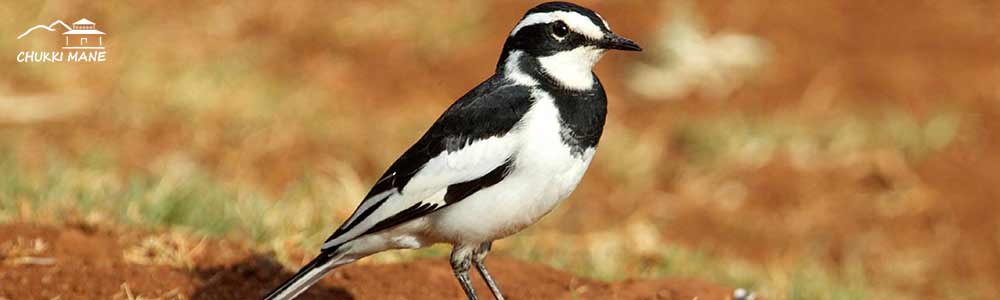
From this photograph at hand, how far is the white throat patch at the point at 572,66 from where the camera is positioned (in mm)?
5098

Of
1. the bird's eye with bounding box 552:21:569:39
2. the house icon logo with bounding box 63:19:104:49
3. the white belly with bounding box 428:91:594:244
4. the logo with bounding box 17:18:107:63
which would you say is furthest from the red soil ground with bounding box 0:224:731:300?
the house icon logo with bounding box 63:19:104:49

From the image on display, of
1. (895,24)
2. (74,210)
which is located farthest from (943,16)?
(74,210)

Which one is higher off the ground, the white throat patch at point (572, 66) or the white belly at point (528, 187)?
the white throat patch at point (572, 66)

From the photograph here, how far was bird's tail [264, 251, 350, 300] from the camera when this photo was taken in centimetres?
521

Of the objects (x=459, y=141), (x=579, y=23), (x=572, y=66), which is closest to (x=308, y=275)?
(x=459, y=141)

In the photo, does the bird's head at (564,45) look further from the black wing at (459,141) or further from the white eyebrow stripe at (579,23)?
the black wing at (459,141)

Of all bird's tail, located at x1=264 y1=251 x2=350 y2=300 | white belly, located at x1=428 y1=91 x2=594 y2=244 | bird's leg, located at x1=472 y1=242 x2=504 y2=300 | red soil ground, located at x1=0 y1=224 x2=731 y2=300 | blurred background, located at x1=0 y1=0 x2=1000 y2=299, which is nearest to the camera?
white belly, located at x1=428 y1=91 x2=594 y2=244

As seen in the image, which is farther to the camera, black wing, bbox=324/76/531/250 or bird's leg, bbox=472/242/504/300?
bird's leg, bbox=472/242/504/300

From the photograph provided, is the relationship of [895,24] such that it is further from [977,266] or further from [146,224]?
[146,224]

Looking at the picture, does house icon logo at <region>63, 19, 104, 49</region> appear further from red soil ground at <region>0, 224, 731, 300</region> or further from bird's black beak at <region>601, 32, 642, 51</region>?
bird's black beak at <region>601, 32, 642, 51</region>

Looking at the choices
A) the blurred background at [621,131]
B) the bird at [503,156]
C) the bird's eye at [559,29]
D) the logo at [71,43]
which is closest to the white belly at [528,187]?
the bird at [503,156]

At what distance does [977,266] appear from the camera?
27.8 feet

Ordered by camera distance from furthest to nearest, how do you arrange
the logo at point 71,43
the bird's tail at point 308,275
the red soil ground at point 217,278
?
the logo at point 71,43 → the red soil ground at point 217,278 → the bird's tail at point 308,275

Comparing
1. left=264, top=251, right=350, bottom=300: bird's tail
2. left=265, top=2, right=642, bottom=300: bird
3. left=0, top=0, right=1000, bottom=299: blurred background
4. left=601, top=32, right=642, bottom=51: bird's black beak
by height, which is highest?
left=0, top=0, right=1000, bottom=299: blurred background
